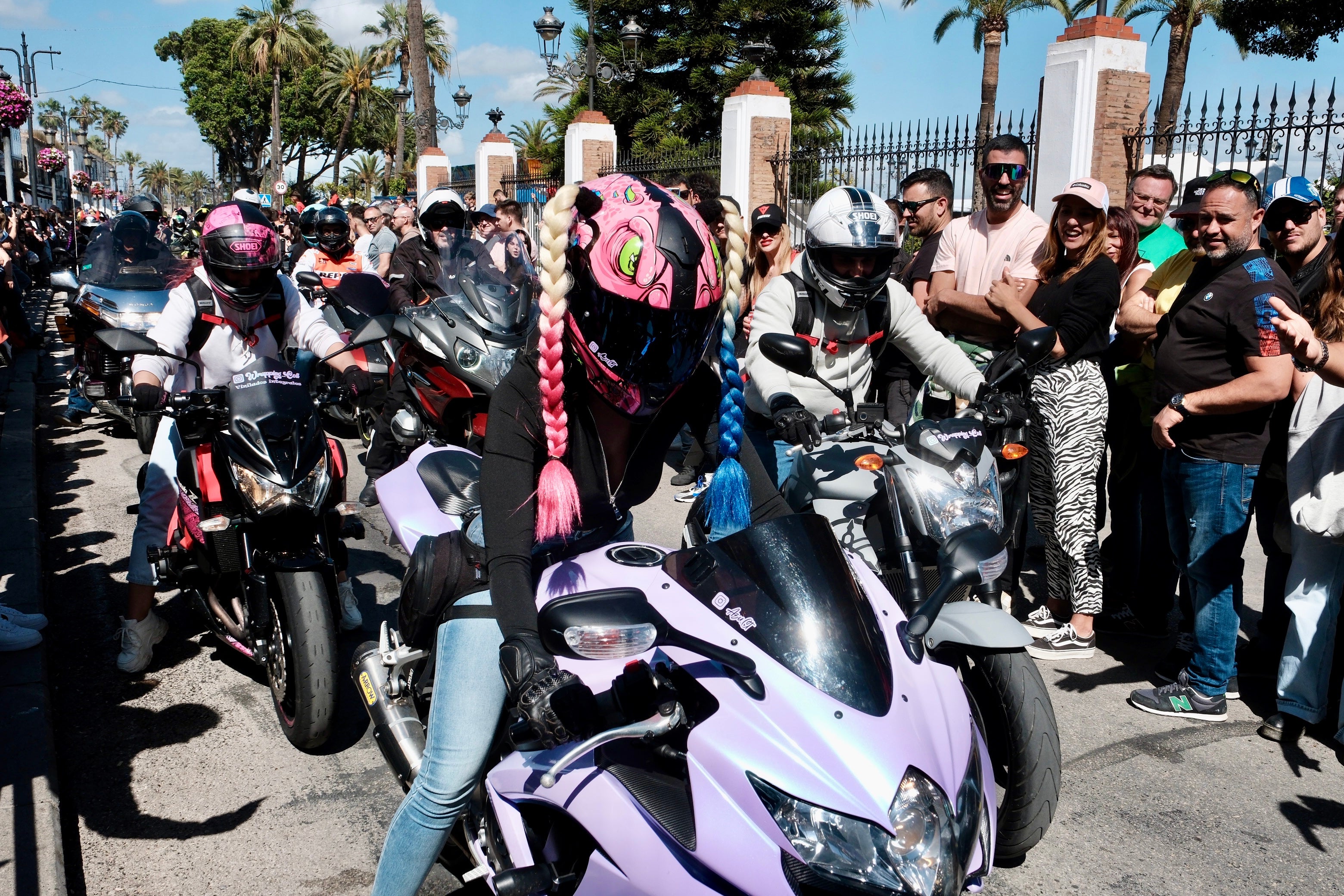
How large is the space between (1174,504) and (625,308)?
3.27 m

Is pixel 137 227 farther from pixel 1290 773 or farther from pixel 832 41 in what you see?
pixel 832 41

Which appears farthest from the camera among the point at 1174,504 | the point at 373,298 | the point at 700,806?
the point at 373,298

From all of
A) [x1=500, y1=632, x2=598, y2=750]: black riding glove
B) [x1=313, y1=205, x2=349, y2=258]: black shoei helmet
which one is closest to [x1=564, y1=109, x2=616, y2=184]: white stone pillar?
[x1=313, y1=205, x2=349, y2=258]: black shoei helmet

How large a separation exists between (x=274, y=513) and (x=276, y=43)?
65346 mm

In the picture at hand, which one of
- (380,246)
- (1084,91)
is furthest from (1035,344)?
(380,246)

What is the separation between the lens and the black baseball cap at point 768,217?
6.89 meters

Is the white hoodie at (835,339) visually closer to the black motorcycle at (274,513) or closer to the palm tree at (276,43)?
the black motorcycle at (274,513)

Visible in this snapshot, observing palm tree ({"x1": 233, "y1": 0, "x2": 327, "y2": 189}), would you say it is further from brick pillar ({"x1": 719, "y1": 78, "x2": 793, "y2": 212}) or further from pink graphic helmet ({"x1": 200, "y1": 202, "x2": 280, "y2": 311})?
pink graphic helmet ({"x1": 200, "y1": 202, "x2": 280, "y2": 311})

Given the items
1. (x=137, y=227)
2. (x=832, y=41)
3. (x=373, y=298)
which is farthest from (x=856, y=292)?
(x=832, y=41)

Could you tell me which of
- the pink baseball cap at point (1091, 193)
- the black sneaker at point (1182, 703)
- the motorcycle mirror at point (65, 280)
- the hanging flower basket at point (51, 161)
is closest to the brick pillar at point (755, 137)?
the motorcycle mirror at point (65, 280)

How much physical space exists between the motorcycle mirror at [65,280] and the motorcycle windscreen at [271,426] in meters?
3.77

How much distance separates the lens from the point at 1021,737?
9.39 feet

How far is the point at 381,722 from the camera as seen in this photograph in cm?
300

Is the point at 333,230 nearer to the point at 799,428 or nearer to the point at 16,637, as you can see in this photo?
the point at 16,637
